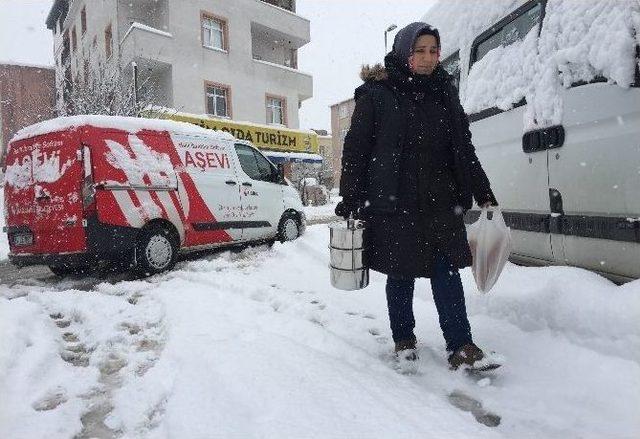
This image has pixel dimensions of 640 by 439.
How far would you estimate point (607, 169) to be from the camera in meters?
2.44

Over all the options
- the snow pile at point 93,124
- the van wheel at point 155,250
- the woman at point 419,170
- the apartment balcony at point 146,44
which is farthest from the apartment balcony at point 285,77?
the woman at point 419,170

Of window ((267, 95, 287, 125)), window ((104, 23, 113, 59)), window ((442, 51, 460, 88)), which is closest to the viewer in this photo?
window ((442, 51, 460, 88))

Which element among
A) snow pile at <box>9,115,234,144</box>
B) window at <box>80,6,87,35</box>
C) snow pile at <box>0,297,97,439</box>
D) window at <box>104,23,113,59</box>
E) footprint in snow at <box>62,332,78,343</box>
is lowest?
footprint in snow at <box>62,332,78,343</box>

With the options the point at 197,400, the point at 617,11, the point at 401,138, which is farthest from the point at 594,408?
the point at 617,11

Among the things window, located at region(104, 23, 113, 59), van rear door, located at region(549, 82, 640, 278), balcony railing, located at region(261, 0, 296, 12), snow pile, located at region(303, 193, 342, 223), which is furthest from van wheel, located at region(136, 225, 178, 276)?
balcony railing, located at region(261, 0, 296, 12)

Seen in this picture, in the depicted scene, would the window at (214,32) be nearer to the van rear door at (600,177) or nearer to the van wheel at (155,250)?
the van wheel at (155,250)

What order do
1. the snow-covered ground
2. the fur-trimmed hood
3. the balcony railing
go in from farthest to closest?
the balcony railing, the fur-trimmed hood, the snow-covered ground

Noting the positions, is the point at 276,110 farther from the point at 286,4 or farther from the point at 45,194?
the point at 45,194

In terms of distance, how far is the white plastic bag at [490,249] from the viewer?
260 centimetres

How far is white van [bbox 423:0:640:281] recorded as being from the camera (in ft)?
7.58

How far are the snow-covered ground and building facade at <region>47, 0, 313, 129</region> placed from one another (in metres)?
10.9

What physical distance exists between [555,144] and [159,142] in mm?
4736

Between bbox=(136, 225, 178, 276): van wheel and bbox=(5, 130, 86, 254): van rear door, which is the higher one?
bbox=(5, 130, 86, 254): van rear door

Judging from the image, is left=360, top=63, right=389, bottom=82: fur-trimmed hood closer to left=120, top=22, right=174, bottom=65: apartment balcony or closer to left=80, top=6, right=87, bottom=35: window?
left=120, top=22, right=174, bottom=65: apartment balcony
